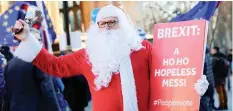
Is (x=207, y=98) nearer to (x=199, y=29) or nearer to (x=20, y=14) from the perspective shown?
(x=199, y=29)

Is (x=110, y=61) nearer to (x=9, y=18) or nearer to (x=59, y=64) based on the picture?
(x=59, y=64)

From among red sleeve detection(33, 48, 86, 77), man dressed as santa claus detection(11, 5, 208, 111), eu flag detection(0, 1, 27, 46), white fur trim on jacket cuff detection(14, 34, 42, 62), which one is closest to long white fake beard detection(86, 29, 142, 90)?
man dressed as santa claus detection(11, 5, 208, 111)

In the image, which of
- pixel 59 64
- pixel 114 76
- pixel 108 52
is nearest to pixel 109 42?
pixel 108 52

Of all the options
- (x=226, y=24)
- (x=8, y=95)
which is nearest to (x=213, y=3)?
(x=8, y=95)

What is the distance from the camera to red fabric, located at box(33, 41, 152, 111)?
3.75 m

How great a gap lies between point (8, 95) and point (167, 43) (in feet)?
6.78

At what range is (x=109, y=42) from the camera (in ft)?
12.8

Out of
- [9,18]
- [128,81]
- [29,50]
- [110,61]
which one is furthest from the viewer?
[9,18]

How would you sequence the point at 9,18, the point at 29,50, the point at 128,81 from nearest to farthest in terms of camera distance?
the point at 128,81 → the point at 29,50 → the point at 9,18

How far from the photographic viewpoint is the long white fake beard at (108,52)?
3.77m

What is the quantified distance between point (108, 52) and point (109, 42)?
0.29 feet

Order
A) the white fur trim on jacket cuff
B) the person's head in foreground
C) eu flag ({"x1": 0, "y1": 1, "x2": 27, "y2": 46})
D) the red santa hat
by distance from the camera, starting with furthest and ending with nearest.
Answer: eu flag ({"x1": 0, "y1": 1, "x2": 27, "y2": 46}) < the white fur trim on jacket cuff < the person's head in foreground < the red santa hat

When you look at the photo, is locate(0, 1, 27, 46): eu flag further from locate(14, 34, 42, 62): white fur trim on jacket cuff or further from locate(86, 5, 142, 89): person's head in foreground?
locate(86, 5, 142, 89): person's head in foreground

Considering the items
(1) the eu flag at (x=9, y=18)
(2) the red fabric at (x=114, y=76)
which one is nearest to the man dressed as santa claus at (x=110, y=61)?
(2) the red fabric at (x=114, y=76)
